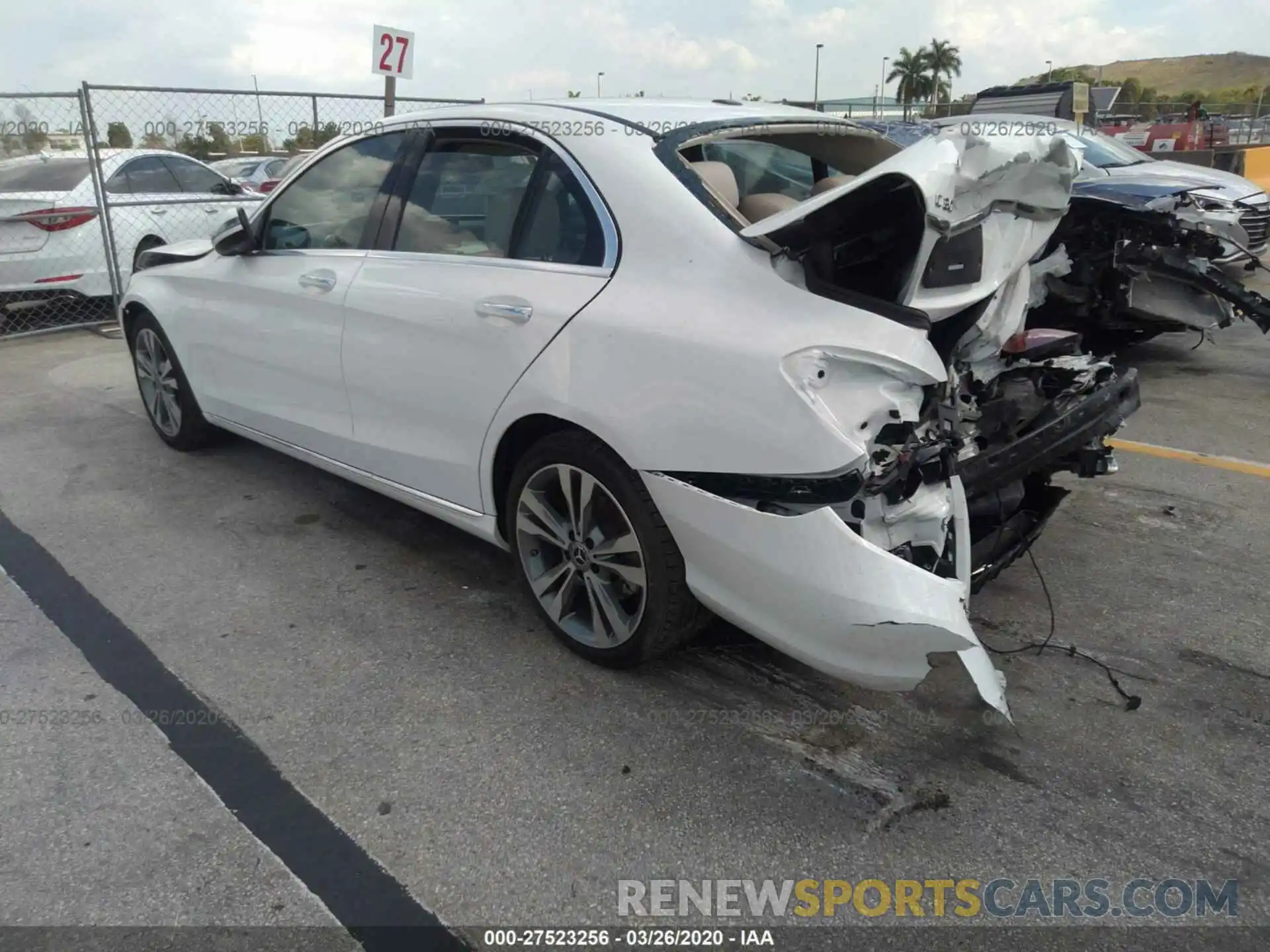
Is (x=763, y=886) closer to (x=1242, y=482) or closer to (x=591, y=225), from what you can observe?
(x=591, y=225)

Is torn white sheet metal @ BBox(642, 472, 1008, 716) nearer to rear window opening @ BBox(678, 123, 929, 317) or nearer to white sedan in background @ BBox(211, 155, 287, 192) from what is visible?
rear window opening @ BBox(678, 123, 929, 317)

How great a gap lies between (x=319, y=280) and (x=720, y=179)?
178 cm

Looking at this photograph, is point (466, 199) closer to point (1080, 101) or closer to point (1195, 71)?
point (1080, 101)

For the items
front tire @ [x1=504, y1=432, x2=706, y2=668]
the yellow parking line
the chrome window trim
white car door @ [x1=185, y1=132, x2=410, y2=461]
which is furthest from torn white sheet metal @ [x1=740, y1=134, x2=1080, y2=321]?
the yellow parking line

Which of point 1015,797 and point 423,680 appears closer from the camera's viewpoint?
point 1015,797

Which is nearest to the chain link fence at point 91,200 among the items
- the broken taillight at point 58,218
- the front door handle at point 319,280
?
the broken taillight at point 58,218

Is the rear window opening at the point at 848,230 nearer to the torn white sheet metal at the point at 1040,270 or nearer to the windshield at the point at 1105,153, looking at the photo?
the torn white sheet metal at the point at 1040,270

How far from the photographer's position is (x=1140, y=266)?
20.7 ft

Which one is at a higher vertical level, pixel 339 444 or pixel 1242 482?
pixel 339 444

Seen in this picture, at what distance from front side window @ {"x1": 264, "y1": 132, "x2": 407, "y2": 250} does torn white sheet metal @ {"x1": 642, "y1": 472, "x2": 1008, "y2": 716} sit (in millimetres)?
1913

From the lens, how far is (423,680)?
3098 millimetres

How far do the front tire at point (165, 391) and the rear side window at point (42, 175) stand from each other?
15.2 feet

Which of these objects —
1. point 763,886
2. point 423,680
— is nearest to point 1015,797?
point 763,886

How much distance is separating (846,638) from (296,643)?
1.97 m
